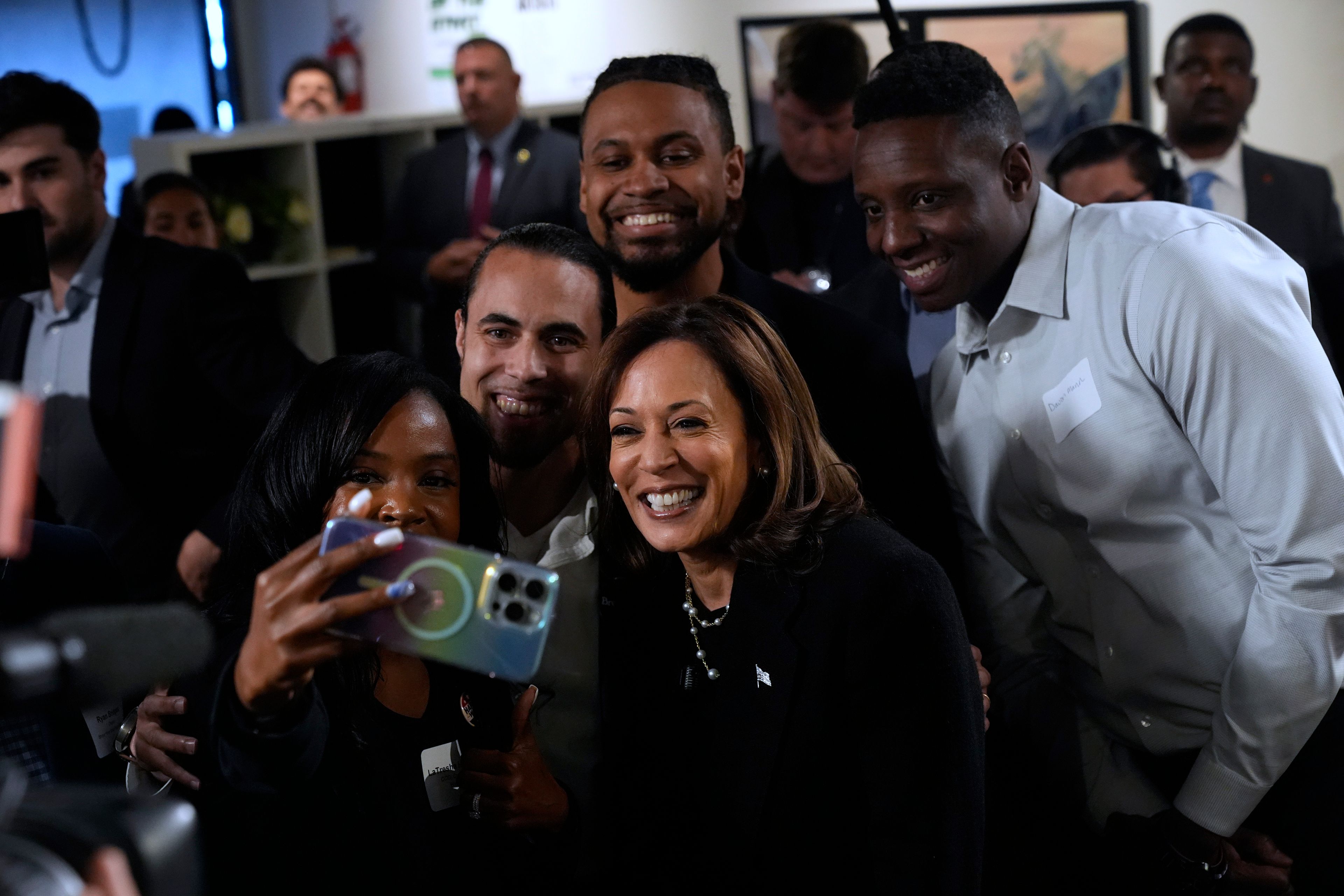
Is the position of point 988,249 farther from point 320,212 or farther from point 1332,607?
point 320,212

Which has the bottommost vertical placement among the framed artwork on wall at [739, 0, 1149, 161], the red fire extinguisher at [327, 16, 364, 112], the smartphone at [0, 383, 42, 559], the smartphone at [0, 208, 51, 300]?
the smartphone at [0, 383, 42, 559]

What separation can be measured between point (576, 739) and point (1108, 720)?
0.92m

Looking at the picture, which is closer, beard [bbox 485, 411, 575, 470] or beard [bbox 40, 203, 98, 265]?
beard [bbox 485, 411, 575, 470]

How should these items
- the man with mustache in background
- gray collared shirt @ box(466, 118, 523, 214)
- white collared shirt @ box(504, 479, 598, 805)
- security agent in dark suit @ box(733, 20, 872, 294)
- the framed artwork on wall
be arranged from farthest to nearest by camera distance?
the man with mustache in background → the framed artwork on wall → gray collared shirt @ box(466, 118, 523, 214) → security agent in dark suit @ box(733, 20, 872, 294) → white collared shirt @ box(504, 479, 598, 805)

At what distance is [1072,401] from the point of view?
1.95 m

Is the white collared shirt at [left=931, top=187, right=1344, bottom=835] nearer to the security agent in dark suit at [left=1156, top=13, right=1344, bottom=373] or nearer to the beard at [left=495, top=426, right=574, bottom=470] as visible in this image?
the beard at [left=495, top=426, right=574, bottom=470]

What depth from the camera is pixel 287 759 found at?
1220 mm

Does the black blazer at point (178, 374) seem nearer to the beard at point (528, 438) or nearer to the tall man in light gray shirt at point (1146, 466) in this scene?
the beard at point (528, 438)

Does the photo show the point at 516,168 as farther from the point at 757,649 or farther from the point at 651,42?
the point at 757,649

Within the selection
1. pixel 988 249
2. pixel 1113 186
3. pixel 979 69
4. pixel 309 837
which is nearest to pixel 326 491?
pixel 309 837

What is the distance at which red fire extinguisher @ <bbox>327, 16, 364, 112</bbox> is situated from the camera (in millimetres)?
7203

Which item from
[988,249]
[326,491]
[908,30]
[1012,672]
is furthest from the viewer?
[908,30]

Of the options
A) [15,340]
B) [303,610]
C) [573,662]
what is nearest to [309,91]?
[15,340]

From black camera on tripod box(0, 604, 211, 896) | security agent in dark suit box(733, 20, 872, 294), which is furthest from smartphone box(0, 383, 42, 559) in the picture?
security agent in dark suit box(733, 20, 872, 294)
